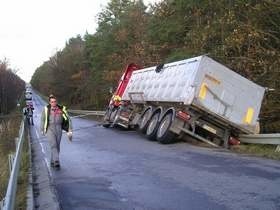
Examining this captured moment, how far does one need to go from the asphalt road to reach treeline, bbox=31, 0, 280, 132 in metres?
4.45

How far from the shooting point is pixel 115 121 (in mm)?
27188

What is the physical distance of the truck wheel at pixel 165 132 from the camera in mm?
19375

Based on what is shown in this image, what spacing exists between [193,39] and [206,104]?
730 cm

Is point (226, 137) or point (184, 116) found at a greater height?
Result: point (184, 116)

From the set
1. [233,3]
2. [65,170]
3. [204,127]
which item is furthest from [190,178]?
[233,3]

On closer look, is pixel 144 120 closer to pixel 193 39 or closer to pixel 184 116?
pixel 193 39

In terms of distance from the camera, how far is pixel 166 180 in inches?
431

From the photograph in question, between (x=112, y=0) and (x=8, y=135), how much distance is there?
47.9m

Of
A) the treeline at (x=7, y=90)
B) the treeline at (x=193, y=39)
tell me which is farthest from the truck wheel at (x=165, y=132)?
the treeline at (x=7, y=90)

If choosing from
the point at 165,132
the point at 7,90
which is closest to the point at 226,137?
the point at 165,132

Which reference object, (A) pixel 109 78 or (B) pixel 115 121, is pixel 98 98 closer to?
(A) pixel 109 78

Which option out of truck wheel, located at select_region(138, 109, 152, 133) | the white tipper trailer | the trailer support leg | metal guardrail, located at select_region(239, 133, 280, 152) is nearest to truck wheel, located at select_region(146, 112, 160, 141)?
the white tipper trailer

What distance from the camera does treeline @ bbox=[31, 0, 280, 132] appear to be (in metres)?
20.0

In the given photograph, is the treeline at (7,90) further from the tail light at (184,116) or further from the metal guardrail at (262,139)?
the metal guardrail at (262,139)
